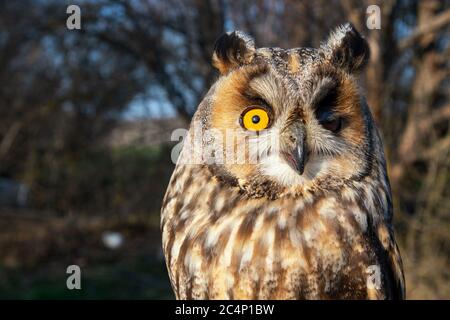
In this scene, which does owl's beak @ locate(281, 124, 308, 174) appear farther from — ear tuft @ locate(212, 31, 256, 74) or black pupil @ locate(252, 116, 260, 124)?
ear tuft @ locate(212, 31, 256, 74)

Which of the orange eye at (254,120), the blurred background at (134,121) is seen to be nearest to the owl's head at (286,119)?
the orange eye at (254,120)

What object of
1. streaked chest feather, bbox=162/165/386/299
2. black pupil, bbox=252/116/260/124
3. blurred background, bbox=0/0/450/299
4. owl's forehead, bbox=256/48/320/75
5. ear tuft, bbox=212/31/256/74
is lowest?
streaked chest feather, bbox=162/165/386/299

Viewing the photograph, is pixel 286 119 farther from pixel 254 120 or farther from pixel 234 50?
pixel 234 50

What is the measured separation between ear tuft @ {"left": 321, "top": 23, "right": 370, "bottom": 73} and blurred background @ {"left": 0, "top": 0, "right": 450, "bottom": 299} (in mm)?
2316

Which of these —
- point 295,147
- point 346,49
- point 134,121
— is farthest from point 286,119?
point 134,121

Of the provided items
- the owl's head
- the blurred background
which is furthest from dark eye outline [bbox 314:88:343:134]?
the blurred background

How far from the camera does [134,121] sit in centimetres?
780

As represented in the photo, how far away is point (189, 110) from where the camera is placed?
21.2ft

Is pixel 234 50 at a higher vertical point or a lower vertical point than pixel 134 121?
lower

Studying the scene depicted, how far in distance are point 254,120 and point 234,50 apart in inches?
10.8

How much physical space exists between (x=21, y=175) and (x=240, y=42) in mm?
9540

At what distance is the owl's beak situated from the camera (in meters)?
1.68

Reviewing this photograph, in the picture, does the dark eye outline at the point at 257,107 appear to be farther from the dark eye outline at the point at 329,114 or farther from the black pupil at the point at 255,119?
the dark eye outline at the point at 329,114

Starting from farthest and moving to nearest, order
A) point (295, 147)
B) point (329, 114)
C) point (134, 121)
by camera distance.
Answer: point (134, 121)
point (329, 114)
point (295, 147)
